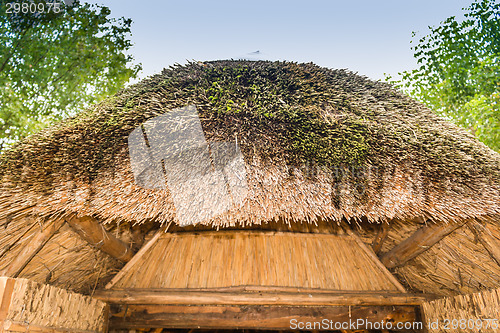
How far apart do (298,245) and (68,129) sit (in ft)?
7.01

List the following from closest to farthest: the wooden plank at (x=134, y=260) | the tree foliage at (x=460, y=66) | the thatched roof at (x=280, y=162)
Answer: the thatched roof at (x=280, y=162)
the wooden plank at (x=134, y=260)
the tree foliage at (x=460, y=66)

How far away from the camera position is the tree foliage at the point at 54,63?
6.36 meters

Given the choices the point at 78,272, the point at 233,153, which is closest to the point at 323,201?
the point at 233,153

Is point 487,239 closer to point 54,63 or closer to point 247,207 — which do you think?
point 247,207

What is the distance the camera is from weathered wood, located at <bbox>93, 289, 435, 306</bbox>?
2.41 m

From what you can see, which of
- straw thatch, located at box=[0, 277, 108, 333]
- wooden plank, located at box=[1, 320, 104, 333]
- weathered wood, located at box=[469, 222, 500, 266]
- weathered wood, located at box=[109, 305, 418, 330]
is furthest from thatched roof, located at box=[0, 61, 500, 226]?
weathered wood, located at box=[109, 305, 418, 330]

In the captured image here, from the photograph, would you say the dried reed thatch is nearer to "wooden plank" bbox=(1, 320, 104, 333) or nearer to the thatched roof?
the thatched roof

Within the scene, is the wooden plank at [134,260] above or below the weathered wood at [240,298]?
above

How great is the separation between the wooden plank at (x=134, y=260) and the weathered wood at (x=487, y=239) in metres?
2.53

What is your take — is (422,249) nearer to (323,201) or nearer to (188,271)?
(323,201)

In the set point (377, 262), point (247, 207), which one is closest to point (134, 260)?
point (247, 207)

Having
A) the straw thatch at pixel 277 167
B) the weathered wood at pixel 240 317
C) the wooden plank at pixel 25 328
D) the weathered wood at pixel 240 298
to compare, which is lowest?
the weathered wood at pixel 240 317

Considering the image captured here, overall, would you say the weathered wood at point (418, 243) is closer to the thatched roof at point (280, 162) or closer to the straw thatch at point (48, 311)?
the thatched roof at point (280, 162)

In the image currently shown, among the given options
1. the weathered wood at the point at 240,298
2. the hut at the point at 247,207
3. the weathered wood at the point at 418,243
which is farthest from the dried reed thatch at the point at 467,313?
the weathered wood at the point at 418,243
